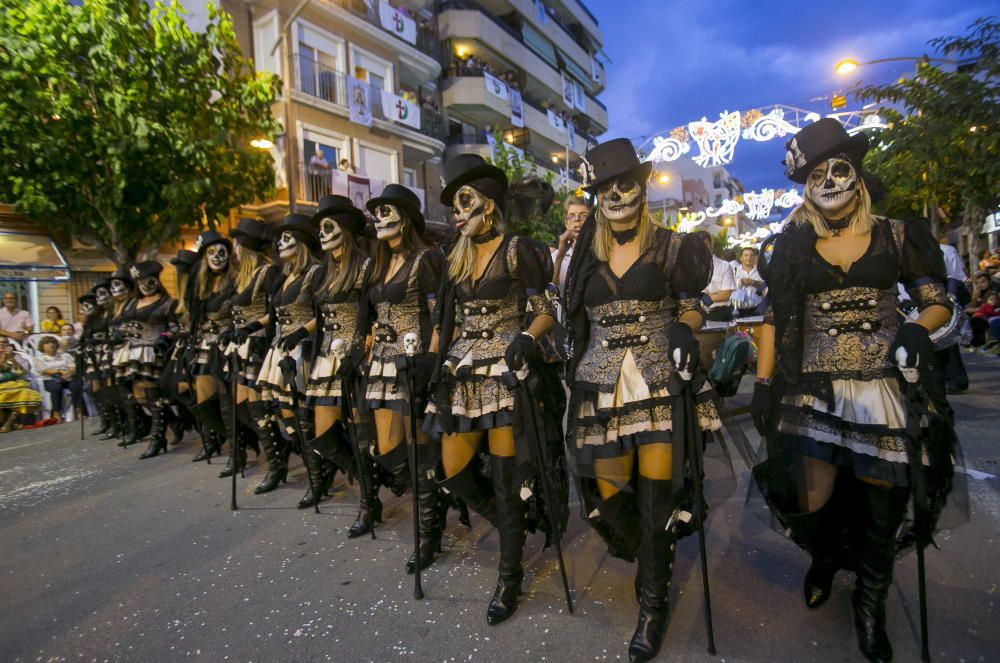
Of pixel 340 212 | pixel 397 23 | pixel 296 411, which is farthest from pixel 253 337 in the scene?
pixel 397 23

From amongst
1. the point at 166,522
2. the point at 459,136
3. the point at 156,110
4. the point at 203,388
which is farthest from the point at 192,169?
the point at 459,136

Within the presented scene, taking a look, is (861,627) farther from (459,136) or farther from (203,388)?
(459,136)

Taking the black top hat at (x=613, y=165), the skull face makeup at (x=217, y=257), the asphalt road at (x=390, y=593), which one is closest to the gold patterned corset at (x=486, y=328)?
the black top hat at (x=613, y=165)

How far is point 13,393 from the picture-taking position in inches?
386

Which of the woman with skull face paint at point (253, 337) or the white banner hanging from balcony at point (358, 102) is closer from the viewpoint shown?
the woman with skull face paint at point (253, 337)

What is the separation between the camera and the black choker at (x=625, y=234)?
2.84 metres

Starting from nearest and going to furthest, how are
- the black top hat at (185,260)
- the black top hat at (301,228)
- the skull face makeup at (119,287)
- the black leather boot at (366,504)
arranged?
the black leather boot at (366,504) → the black top hat at (301,228) → the black top hat at (185,260) → the skull face makeup at (119,287)

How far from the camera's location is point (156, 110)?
414 inches

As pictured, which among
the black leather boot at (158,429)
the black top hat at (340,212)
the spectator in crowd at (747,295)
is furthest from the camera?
the spectator in crowd at (747,295)

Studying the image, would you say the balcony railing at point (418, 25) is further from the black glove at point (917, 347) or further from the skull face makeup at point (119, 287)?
the black glove at point (917, 347)

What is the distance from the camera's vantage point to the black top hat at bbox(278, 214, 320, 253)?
5.00m

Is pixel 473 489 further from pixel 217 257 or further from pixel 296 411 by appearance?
pixel 217 257

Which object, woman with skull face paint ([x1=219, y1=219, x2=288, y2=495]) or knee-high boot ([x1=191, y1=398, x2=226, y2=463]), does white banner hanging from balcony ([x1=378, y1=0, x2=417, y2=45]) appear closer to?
woman with skull face paint ([x1=219, y1=219, x2=288, y2=495])

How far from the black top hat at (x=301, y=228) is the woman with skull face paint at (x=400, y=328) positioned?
4.12ft
